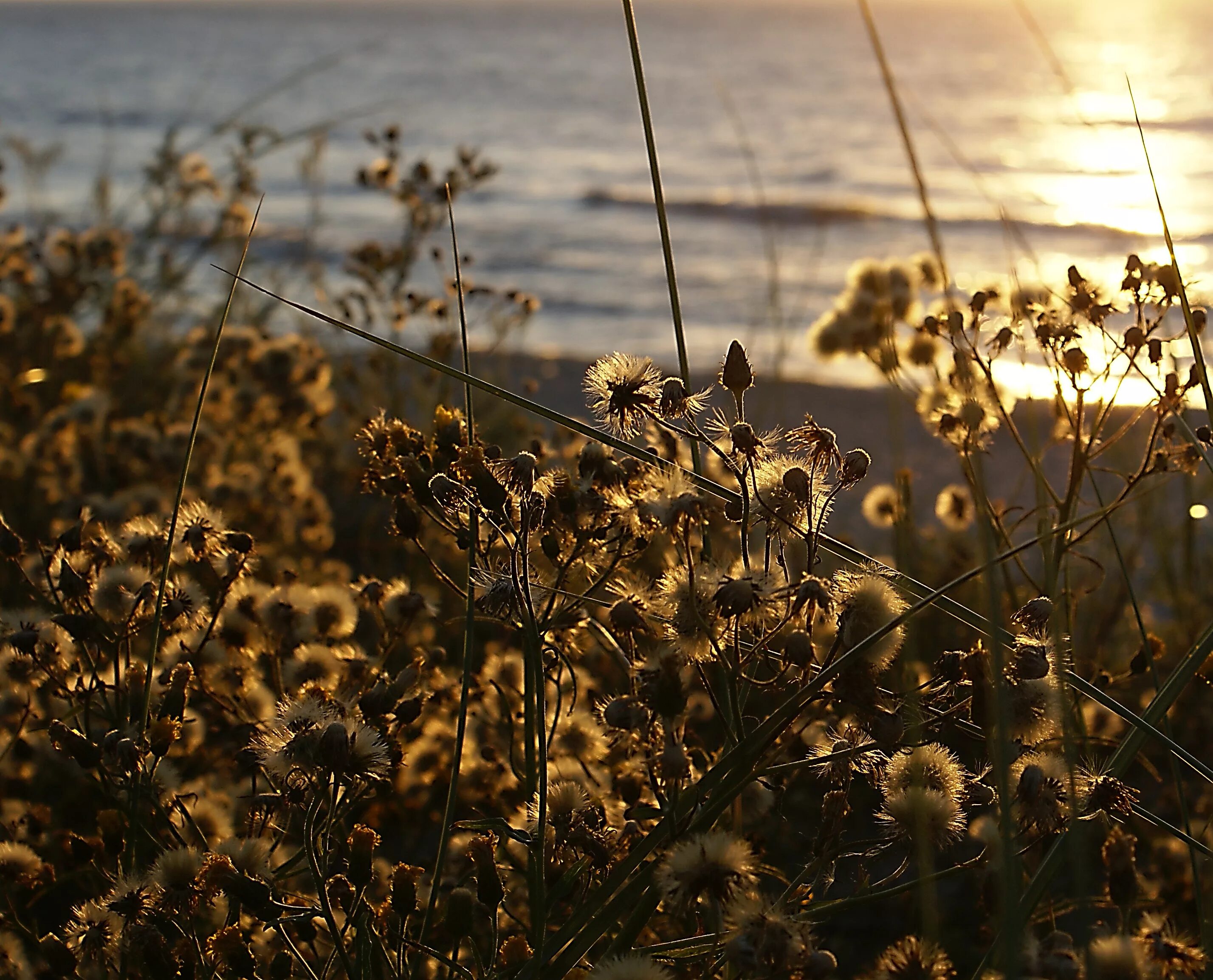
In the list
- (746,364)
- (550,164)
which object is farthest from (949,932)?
(550,164)

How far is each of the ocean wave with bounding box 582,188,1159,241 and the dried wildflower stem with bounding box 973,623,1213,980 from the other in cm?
1400

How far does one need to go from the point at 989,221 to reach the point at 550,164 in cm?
952

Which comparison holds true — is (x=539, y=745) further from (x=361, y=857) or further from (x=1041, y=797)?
(x=1041, y=797)

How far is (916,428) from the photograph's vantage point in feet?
23.7

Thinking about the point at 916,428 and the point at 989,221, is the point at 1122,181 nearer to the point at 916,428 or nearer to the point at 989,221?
the point at 989,221

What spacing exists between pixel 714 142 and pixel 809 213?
883 centimetres

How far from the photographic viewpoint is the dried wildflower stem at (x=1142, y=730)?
1018 mm

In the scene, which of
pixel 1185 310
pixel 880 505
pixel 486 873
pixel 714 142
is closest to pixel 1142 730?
pixel 1185 310

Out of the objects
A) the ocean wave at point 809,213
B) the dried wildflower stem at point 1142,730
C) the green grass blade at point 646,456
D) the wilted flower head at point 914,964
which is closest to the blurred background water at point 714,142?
the ocean wave at point 809,213

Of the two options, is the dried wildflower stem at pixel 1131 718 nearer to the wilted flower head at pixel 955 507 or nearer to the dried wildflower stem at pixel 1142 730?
the dried wildflower stem at pixel 1142 730

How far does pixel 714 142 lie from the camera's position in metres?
25.2

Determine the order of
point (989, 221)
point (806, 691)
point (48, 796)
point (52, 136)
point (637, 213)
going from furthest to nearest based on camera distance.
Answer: point (52, 136) → point (637, 213) → point (989, 221) → point (48, 796) → point (806, 691)

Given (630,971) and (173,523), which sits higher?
(173,523)

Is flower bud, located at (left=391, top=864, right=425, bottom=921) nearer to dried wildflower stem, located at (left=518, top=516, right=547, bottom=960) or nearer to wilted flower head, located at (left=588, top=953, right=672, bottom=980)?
dried wildflower stem, located at (left=518, top=516, right=547, bottom=960)
